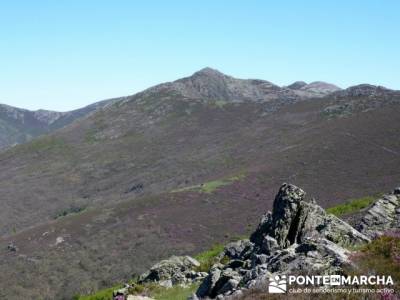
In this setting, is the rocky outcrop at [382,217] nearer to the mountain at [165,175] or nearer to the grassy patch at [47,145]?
the mountain at [165,175]

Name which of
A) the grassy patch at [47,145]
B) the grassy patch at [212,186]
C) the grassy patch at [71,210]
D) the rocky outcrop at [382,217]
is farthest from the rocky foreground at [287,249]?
the grassy patch at [47,145]

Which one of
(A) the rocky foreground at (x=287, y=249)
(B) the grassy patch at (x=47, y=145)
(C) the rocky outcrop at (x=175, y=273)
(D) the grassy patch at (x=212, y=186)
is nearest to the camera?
(A) the rocky foreground at (x=287, y=249)

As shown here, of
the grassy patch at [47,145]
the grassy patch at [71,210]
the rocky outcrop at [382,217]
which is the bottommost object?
the grassy patch at [71,210]

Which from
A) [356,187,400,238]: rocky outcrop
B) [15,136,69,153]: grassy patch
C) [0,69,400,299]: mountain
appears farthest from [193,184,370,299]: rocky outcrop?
[15,136,69,153]: grassy patch

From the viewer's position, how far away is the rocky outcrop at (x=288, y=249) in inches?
464

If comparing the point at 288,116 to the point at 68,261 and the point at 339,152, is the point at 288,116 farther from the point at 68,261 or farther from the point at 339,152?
the point at 68,261

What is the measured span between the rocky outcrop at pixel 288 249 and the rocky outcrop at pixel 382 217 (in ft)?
8.16

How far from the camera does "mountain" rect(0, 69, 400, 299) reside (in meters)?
52.5

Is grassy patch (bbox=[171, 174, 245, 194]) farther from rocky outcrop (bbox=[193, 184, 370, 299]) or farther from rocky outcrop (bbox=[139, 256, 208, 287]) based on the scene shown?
rocky outcrop (bbox=[193, 184, 370, 299])

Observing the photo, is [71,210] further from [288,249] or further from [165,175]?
[288,249]

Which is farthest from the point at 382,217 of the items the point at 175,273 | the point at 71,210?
the point at 71,210

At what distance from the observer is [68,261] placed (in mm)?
51438

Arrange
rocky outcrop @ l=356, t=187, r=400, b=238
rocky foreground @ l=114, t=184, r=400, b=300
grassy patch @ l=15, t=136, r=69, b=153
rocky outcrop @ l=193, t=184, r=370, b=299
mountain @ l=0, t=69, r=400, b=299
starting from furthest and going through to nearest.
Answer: grassy patch @ l=15, t=136, r=69, b=153
mountain @ l=0, t=69, r=400, b=299
rocky outcrop @ l=356, t=187, r=400, b=238
rocky foreground @ l=114, t=184, r=400, b=300
rocky outcrop @ l=193, t=184, r=370, b=299

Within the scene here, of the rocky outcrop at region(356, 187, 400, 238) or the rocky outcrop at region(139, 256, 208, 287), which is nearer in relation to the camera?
the rocky outcrop at region(356, 187, 400, 238)
